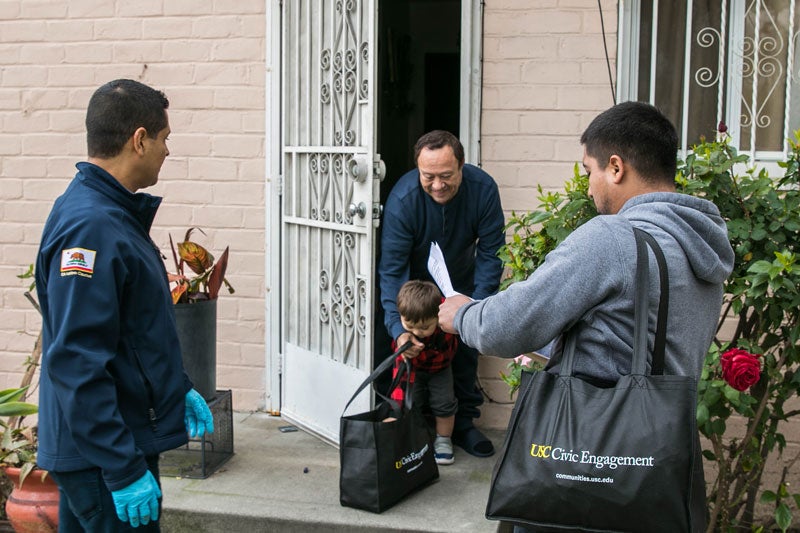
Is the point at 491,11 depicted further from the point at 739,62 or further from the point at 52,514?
the point at 52,514

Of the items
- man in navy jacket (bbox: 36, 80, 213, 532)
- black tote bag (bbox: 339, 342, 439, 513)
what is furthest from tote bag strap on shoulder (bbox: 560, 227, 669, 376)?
black tote bag (bbox: 339, 342, 439, 513)

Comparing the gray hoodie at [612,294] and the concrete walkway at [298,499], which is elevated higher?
the gray hoodie at [612,294]

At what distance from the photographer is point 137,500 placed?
248cm

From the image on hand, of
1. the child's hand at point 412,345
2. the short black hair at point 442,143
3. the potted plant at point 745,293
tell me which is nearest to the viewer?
the potted plant at point 745,293

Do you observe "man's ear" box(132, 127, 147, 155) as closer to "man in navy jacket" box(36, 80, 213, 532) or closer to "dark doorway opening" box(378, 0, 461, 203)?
"man in navy jacket" box(36, 80, 213, 532)

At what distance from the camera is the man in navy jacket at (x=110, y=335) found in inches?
95.1

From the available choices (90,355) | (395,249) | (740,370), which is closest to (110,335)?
(90,355)

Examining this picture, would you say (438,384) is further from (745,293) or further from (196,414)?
(196,414)

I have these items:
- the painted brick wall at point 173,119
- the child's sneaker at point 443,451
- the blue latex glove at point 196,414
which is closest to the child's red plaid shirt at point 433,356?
the child's sneaker at point 443,451

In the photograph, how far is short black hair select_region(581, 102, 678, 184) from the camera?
222cm

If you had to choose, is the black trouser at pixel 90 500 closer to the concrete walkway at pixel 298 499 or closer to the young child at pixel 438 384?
the concrete walkway at pixel 298 499

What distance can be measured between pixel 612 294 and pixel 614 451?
1.17ft

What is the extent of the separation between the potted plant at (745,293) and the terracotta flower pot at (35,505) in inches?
83.9

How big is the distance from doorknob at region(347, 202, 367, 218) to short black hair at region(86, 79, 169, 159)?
1.86 m
